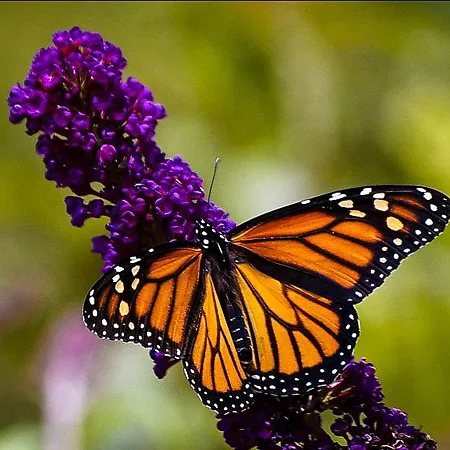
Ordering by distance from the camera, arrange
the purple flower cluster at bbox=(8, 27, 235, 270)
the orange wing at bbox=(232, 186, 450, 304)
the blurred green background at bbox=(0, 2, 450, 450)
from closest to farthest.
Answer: the orange wing at bbox=(232, 186, 450, 304) → the purple flower cluster at bbox=(8, 27, 235, 270) → the blurred green background at bbox=(0, 2, 450, 450)

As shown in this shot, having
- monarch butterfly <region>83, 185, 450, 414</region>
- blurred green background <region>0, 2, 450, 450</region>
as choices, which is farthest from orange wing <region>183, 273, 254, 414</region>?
blurred green background <region>0, 2, 450, 450</region>

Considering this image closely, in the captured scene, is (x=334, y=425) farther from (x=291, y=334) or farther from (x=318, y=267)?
(x=318, y=267)

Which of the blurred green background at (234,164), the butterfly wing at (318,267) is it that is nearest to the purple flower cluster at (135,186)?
the butterfly wing at (318,267)

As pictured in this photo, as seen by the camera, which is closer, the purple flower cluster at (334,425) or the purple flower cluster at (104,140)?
the purple flower cluster at (334,425)

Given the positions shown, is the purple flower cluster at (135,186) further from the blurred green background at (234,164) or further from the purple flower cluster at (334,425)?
the blurred green background at (234,164)

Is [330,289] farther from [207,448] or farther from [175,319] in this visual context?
[207,448]

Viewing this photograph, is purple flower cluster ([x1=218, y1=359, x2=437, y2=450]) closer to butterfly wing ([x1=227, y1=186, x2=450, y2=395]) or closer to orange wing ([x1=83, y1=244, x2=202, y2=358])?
butterfly wing ([x1=227, y1=186, x2=450, y2=395])

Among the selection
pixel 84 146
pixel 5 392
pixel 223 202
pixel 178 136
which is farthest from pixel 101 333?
pixel 178 136
